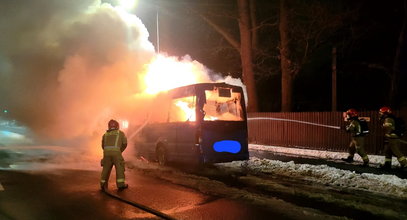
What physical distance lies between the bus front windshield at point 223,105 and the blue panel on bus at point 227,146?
2.28ft

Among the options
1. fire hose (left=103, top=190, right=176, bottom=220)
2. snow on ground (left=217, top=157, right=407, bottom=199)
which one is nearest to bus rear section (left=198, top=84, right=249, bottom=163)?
snow on ground (left=217, top=157, right=407, bottom=199)

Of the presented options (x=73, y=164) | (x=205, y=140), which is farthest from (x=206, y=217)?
(x=73, y=164)

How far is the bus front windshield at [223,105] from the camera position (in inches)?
462

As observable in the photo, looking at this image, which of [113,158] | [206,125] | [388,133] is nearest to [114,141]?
[113,158]

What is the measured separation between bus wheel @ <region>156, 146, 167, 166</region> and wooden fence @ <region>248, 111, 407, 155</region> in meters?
7.74

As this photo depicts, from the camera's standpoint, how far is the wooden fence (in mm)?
15375

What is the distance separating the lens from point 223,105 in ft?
39.2

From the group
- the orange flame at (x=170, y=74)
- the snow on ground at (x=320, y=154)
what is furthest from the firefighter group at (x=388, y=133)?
the orange flame at (x=170, y=74)

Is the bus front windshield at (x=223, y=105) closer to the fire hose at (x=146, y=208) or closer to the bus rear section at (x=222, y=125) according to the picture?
the bus rear section at (x=222, y=125)

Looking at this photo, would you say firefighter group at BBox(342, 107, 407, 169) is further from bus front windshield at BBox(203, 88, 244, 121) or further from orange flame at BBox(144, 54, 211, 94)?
orange flame at BBox(144, 54, 211, 94)

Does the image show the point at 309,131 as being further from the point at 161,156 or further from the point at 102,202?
the point at 102,202

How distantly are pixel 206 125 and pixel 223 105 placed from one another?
86 cm

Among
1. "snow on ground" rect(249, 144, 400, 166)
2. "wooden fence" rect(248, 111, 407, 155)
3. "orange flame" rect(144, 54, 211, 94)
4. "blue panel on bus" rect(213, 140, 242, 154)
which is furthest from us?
"orange flame" rect(144, 54, 211, 94)

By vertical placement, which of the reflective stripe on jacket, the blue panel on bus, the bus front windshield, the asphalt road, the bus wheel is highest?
the bus front windshield
